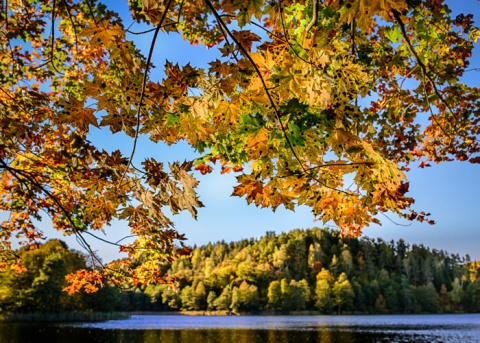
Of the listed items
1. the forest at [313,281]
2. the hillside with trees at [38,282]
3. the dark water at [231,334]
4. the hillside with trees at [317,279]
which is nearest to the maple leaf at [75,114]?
the dark water at [231,334]

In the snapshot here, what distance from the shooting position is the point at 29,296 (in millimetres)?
59812

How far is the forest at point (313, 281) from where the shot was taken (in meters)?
126

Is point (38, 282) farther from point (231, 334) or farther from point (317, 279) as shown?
point (317, 279)

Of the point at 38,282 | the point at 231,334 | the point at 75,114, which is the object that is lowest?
the point at 231,334

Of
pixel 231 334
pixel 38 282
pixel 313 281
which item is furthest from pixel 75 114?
pixel 313 281

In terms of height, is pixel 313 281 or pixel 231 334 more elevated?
pixel 313 281

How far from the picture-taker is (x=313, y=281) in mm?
147875

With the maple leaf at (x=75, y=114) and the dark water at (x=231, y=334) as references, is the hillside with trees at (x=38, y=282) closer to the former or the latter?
the dark water at (x=231, y=334)

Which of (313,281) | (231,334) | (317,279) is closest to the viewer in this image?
(231,334)

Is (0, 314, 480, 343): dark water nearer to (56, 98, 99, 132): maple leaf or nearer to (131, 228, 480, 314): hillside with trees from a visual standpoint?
(56, 98, 99, 132): maple leaf

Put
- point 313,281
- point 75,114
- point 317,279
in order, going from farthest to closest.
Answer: point 313,281 → point 317,279 → point 75,114

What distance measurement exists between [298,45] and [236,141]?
63.1 inches

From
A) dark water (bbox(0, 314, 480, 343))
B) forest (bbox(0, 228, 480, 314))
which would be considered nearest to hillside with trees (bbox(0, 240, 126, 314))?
dark water (bbox(0, 314, 480, 343))

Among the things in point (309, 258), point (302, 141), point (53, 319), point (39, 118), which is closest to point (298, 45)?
point (302, 141)
